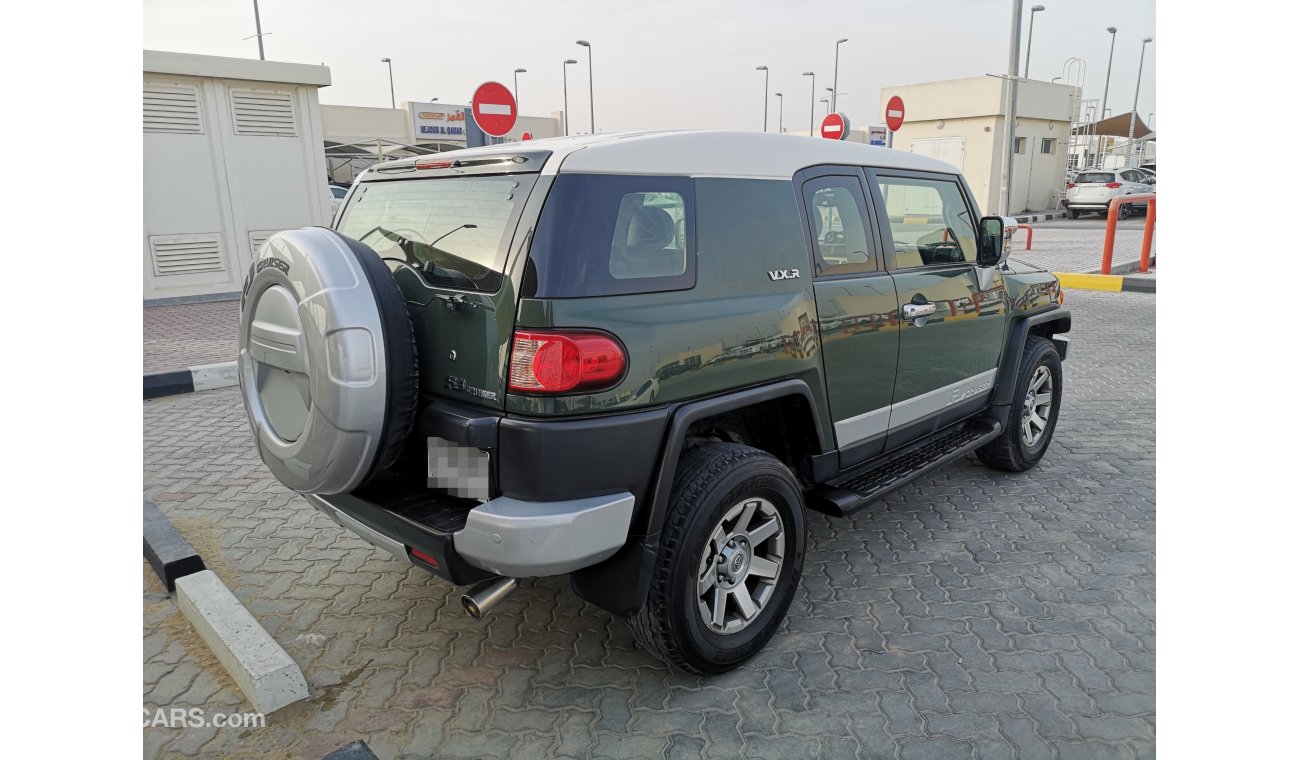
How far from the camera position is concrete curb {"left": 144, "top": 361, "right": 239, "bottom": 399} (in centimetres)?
665

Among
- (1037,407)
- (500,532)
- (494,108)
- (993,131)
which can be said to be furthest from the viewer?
(993,131)

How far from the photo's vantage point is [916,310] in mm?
3662

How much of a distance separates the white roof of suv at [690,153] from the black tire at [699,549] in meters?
1.03

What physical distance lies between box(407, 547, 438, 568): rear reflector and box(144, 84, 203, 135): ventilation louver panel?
31.3 feet

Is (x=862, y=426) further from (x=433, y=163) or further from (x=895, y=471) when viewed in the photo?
(x=433, y=163)

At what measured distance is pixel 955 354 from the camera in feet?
13.2

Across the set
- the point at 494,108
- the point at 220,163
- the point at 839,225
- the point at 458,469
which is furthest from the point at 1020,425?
the point at 220,163

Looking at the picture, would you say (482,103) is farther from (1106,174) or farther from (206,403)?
(1106,174)

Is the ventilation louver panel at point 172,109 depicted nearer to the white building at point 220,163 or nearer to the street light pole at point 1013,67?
the white building at point 220,163

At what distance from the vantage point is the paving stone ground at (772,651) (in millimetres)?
2631

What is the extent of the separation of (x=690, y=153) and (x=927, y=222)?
1.71 m

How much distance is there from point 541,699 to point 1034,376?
3518mm

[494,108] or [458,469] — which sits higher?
[494,108]

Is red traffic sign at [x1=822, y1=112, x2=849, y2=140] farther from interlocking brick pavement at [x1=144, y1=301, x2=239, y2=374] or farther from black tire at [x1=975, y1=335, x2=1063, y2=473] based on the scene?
interlocking brick pavement at [x1=144, y1=301, x2=239, y2=374]
